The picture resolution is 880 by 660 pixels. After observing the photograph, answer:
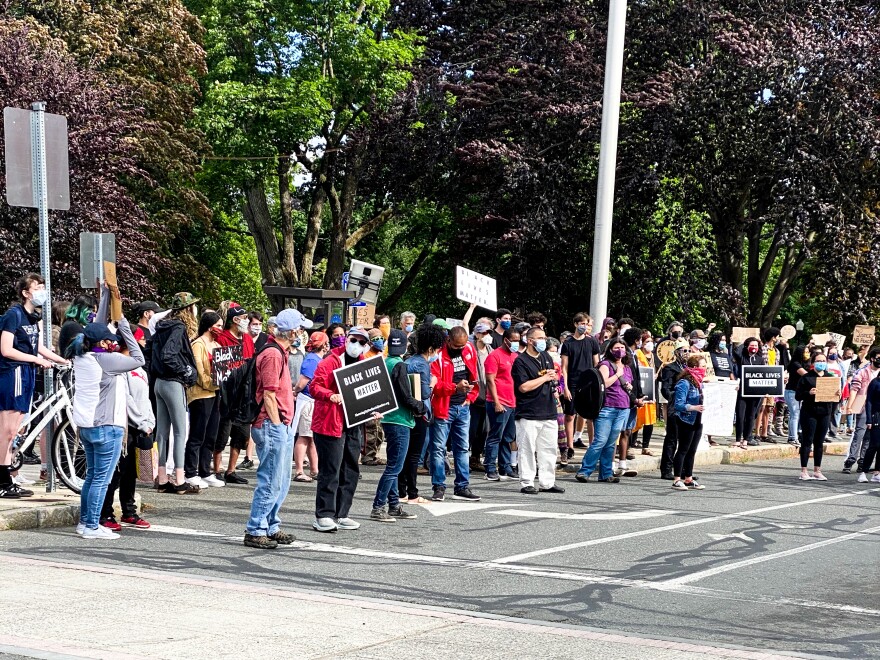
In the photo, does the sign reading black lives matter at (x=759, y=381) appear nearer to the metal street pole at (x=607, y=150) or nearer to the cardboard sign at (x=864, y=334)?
the metal street pole at (x=607, y=150)

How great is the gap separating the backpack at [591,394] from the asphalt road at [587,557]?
1.39 metres

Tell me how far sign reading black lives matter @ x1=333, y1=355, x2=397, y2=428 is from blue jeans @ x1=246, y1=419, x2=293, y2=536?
2.82 feet

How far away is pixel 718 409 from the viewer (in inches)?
725

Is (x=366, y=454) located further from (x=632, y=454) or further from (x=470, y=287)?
(x=632, y=454)

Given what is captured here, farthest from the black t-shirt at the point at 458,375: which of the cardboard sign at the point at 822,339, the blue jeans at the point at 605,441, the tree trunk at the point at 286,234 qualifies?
the tree trunk at the point at 286,234

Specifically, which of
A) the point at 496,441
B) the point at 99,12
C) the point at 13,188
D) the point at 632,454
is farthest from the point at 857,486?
the point at 99,12

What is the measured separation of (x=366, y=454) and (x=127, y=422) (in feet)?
19.9

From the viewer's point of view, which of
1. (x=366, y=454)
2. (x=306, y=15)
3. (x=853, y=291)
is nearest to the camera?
(x=366, y=454)

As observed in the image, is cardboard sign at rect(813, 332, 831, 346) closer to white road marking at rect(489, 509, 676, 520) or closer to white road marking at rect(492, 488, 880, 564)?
white road marking at rect(492, 488, 880, 564)

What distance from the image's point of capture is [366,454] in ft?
52.6

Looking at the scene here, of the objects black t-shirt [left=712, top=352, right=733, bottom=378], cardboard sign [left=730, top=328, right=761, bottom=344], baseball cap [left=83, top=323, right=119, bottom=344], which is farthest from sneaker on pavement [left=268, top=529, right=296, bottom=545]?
cardboard sign [left=730, top=328, right=761, bottom=344]

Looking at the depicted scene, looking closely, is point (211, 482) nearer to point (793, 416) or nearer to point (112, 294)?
point (112, 294)

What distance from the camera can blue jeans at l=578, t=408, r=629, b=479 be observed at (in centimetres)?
1481

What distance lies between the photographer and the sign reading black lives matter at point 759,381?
771 inches
